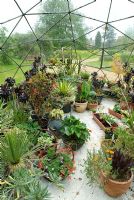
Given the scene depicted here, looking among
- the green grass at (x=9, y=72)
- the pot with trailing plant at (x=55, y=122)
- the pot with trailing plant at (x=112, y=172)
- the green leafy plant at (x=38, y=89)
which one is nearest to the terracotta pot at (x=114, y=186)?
the pot with trailing plant at (x=112, y=172)

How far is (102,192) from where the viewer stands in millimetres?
3799

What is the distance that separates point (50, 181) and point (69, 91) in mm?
2584

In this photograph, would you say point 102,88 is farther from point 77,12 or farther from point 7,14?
point 7,14

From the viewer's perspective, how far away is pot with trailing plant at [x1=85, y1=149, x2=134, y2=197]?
11.7ft

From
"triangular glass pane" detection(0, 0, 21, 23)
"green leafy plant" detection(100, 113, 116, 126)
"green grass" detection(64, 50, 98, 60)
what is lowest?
"green leafy plant" detection(100, 113, 116, 126)

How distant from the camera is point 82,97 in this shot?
645cm

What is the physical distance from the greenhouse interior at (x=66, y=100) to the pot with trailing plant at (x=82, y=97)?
2 centimetres

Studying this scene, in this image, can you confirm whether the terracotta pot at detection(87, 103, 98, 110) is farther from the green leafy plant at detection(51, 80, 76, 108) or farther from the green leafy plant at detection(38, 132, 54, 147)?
the green leafy plant at detection(38, 132, 54, 147)

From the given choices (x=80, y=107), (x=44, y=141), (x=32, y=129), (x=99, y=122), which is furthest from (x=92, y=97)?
(x=44, y=141)

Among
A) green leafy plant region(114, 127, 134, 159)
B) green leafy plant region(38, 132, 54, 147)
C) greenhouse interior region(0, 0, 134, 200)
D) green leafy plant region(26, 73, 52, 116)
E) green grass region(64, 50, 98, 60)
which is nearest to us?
greenhouse interior region(0, 0, 134, 200)

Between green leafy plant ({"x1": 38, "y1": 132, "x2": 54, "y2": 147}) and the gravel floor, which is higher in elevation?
green leafy plant ({"x1": 38, "y1": 132, "x2": 54, "y2": 147})

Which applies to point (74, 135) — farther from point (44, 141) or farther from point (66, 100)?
point (66, 100)

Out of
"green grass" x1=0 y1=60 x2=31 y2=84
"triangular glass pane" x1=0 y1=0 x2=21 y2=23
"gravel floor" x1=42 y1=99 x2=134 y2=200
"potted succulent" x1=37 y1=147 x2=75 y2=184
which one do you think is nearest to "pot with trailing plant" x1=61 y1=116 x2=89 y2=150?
"gravel floor" x1=42 y1=99 x2=134 y2=200

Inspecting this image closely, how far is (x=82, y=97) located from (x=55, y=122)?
169 cm
